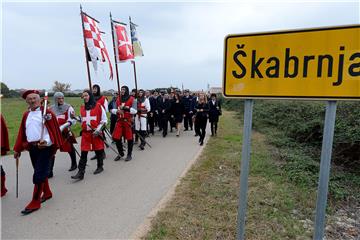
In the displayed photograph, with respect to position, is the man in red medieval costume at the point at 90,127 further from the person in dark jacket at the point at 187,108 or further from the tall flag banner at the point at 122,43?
the person in dark jacket at the point at 187,108

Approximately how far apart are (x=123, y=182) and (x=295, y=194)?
3.22 metres

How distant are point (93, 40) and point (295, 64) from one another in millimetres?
6238

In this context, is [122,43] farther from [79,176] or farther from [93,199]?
[93,199]

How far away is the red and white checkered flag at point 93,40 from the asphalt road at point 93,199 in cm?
273

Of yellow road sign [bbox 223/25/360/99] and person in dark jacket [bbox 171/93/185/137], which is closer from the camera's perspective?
yellow road sign [bbox 223/25/360/99]

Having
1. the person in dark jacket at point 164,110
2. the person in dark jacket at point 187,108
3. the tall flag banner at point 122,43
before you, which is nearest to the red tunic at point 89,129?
the tall flag banner at point 122,43

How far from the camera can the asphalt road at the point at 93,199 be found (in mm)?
3678

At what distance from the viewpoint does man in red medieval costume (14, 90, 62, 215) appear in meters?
4.37

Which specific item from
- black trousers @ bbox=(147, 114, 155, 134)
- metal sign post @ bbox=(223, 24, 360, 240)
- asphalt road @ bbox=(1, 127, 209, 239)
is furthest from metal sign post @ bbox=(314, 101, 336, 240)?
black trousers @ bbox=(147, 114, 155, 134)

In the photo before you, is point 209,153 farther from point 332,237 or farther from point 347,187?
point 332,237

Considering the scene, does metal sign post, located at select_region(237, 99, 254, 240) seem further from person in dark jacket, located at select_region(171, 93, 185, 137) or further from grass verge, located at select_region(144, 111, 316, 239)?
person in dark jacket, located at select_region(171, 93, 185, 137)

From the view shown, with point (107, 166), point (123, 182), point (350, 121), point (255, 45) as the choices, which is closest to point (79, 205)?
point (123, 182)

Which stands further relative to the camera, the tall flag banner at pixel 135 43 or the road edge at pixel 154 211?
the tall flag banner at pixel 135 43

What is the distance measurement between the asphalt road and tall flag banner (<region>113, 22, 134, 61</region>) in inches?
A: 125
